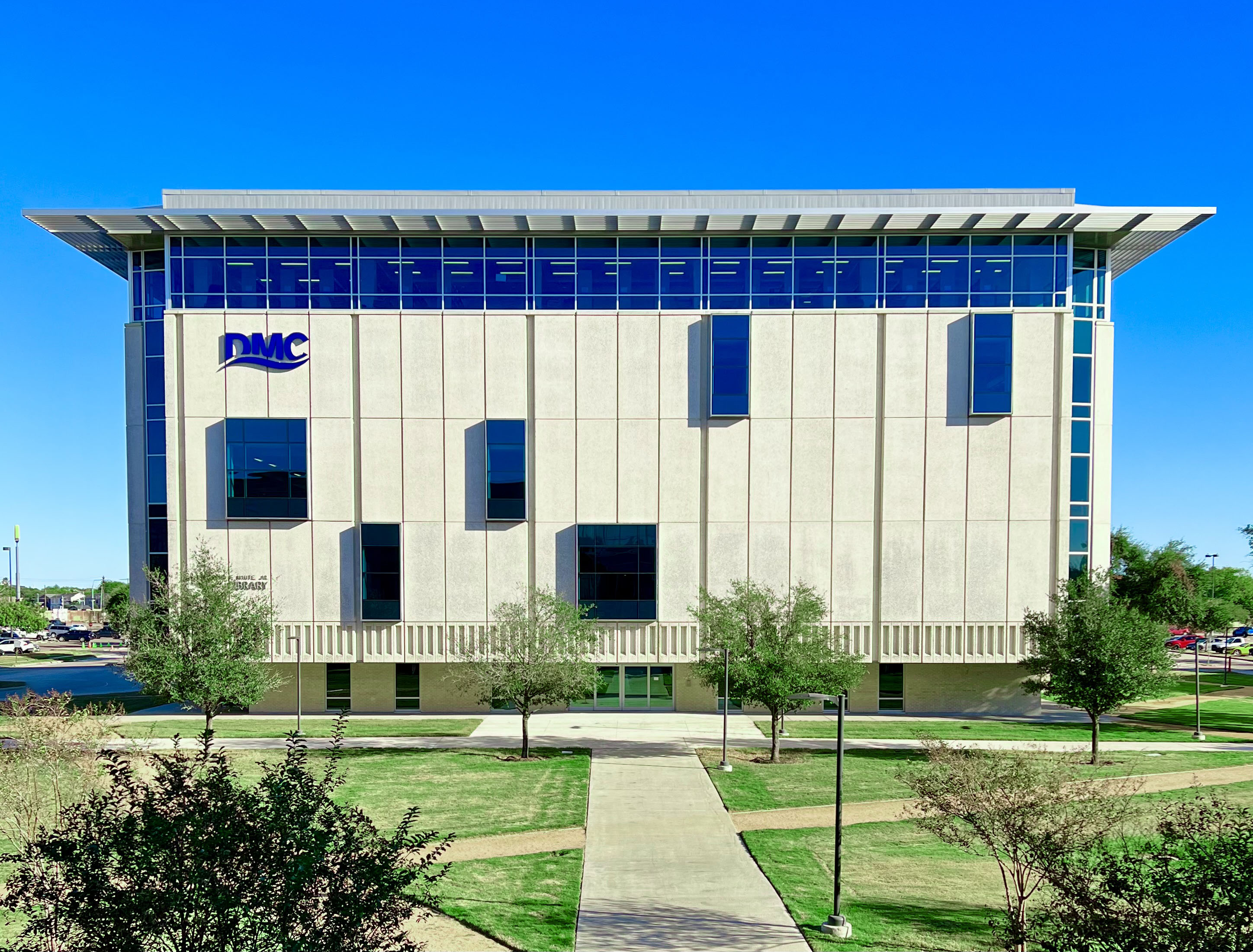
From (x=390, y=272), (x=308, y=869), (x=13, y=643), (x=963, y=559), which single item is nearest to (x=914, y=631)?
(x=963, y=559)

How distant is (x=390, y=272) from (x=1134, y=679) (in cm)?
3764

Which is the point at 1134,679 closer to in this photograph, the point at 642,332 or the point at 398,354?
the point at 642,332

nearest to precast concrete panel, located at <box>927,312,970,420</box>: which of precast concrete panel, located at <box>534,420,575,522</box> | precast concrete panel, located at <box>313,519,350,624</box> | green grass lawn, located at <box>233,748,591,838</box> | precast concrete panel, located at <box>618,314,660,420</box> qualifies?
precast concrete panel, located at <box>618,314,660,420</box>

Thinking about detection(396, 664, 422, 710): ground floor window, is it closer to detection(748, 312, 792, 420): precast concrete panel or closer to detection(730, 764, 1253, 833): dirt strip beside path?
detection(730, 764, 1253, 833): dirt strip beside path

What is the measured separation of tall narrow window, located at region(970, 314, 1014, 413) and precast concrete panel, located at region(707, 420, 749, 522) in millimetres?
11632

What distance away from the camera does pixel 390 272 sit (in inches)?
1517

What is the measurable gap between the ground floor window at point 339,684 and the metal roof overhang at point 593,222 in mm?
22331

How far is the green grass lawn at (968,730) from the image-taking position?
107ft

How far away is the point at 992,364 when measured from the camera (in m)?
37.2

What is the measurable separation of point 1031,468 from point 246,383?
3949 cm

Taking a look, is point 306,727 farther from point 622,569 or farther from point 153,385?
point 153,385

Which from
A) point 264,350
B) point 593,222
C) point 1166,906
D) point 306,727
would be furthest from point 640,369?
point 1166,906

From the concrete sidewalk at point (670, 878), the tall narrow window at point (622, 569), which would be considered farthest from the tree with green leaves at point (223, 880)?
the tall narrow window at point (622, 569)

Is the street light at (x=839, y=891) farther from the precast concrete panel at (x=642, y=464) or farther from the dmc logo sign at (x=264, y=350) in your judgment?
the dmc logo sign at (x=264, y=350)
